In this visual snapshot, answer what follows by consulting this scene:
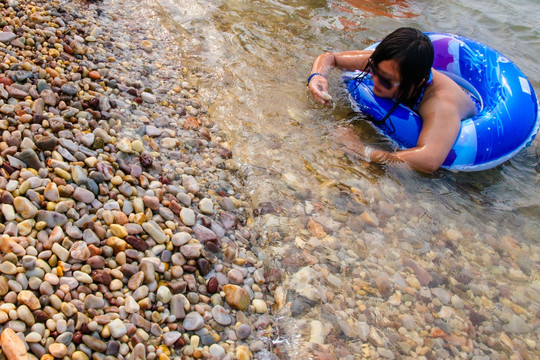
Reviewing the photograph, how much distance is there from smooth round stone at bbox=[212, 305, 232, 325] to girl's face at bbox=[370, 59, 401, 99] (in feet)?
8.45

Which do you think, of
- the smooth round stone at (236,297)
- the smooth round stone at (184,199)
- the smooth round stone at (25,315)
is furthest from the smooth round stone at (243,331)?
the smooth round stone at (25,315)

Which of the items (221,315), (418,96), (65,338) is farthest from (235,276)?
(418,96)

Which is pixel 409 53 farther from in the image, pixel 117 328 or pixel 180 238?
pixel 117 328

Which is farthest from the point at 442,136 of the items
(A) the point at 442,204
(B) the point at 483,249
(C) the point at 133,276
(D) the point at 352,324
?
(C) the point at 133,276

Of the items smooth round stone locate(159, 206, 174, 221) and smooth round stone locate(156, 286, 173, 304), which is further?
smooth round stone locate(159, 206, 174, 221)

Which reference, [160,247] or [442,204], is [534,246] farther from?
[160,247]

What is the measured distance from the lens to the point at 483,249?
11.4 ft

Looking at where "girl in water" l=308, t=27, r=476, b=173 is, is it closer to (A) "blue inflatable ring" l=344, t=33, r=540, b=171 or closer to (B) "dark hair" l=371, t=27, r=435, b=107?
(B) "dark hair" l=371, t=27, r=435, b=107

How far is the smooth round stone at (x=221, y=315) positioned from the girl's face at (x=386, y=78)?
2.58 metres

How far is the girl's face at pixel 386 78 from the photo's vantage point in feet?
12.5

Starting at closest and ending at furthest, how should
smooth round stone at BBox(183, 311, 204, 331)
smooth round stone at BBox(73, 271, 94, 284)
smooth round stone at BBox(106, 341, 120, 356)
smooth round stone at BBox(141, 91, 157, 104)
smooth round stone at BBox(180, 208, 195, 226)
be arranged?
smooth round stone at BBox(106, 341, 120, 356) < smooth round stone at BBox(73, 271, 94, 284) < smooth round stone at BBox(183, 311, 204, 331) < smooth round stone at BBox(180, 208, 195, 226) < smooth round stone at BBox(141, 91, 157, 104)

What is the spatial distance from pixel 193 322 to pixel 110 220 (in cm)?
73

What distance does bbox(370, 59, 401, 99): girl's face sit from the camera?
3.82m

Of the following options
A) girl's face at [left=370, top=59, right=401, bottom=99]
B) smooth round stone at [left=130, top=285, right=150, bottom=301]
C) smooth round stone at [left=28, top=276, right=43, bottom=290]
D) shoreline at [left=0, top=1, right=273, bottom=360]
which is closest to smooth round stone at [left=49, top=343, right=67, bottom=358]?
shoreline at [left=0, top=1, right=273, bottom=360]
